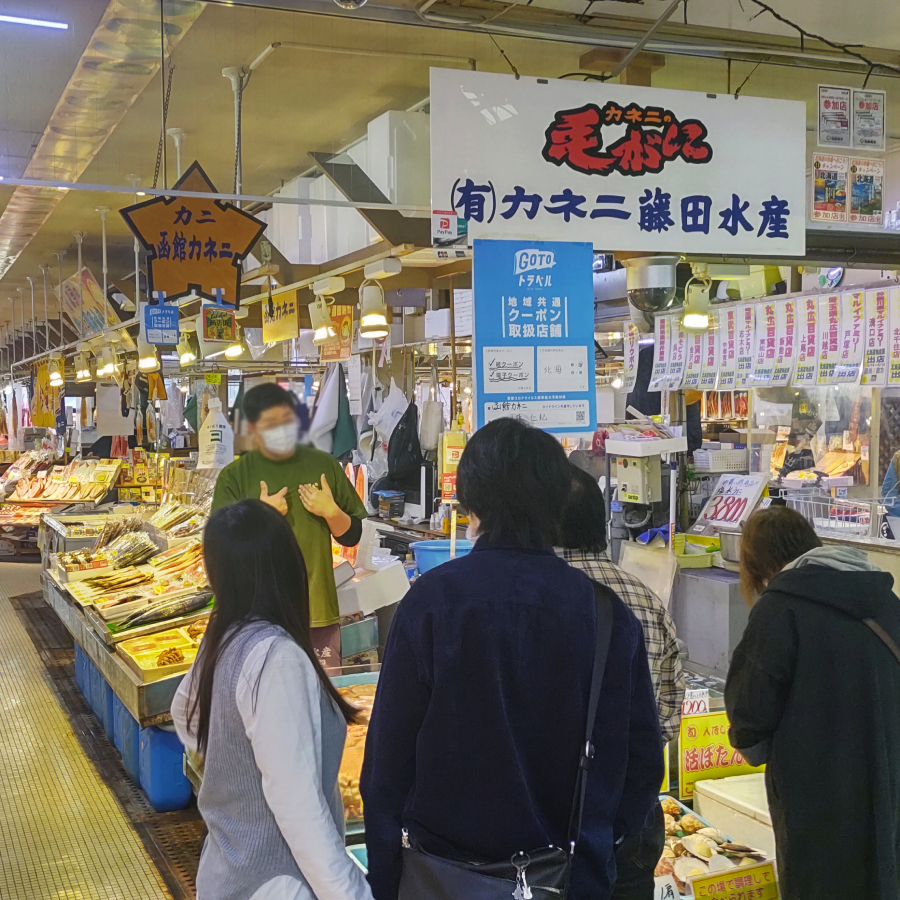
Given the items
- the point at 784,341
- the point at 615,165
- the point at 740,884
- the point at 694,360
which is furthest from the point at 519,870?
the point at 694,360

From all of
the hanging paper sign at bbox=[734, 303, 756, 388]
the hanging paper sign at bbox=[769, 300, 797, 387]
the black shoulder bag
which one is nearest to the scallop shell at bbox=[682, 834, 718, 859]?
the black shoulder bag

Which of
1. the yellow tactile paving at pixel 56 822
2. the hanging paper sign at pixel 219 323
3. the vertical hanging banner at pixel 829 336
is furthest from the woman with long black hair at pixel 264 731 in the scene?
the vertical hanging banner at pixel 829 336

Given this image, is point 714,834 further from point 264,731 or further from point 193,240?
point 193,240

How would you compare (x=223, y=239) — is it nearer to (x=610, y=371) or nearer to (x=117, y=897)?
(x=117, y=897)

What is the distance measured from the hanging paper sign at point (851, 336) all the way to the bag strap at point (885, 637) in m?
4.06

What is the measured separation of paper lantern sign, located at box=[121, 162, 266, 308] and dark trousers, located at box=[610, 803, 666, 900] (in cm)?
Answer: 410

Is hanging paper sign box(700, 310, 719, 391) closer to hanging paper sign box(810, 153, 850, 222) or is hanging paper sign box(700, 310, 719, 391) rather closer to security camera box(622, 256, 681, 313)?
security camera box(622, 256, 681, 313)

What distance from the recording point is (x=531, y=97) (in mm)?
3768

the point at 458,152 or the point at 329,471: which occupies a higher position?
the point at 458,152

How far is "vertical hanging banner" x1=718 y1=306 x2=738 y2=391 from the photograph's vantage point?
720cm

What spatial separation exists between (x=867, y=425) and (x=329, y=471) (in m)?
7.10

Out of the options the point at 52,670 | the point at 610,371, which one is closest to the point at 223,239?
the point at 52,670

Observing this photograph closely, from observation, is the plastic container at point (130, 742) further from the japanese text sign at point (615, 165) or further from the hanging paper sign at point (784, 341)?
the hanging paper sign at point (784, 341)

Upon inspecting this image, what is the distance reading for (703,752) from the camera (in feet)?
12.5
